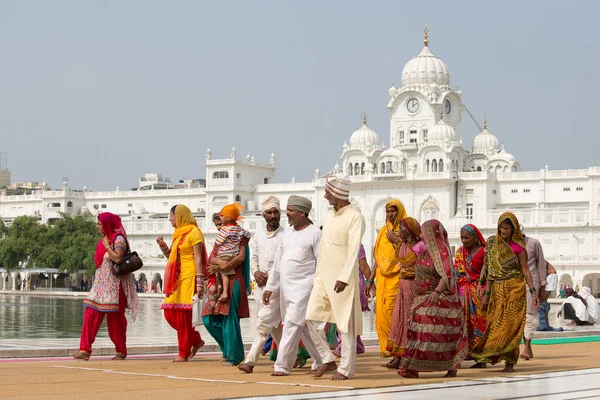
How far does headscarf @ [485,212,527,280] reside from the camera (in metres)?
10.0

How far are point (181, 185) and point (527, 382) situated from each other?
84505 millimetres

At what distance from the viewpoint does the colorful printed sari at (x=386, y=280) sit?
10.4 meters

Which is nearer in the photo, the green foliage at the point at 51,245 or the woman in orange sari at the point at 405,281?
the woman in orange sari at the point at 405,281

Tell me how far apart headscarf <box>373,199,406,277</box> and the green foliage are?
2134 inches

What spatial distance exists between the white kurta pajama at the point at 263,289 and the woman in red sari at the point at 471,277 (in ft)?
5.53

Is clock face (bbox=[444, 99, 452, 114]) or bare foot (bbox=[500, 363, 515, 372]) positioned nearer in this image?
bare foot (bbox=[500, 363, 515, 372])

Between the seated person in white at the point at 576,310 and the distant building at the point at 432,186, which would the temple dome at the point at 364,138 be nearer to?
the distant building at the point at 432,186

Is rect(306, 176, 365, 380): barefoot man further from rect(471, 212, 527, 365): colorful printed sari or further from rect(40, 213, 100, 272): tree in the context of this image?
rect(40, 213, 100, 272): tree

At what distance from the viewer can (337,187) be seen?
8.88 metres

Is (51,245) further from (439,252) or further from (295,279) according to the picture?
(439,252)

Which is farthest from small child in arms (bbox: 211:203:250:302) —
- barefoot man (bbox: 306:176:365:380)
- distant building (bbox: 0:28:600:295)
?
distant building (bbox: 0:28:600:295)

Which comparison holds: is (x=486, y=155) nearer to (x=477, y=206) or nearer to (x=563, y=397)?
(x=477, y=206)

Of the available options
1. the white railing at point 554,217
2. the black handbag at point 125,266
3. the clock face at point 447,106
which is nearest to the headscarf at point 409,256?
the black handbag at point 125,266

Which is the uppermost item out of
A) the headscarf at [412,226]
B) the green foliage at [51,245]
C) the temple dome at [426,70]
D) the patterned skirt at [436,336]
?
the temple dome at [426,70]
